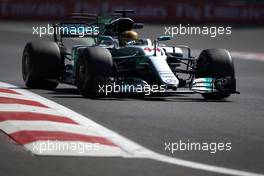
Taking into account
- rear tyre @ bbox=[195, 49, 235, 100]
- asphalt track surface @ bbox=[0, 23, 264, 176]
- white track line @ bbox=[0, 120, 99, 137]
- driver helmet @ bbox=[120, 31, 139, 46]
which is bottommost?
asphalt track surface @ bbox=[0, 23, 264, 176]

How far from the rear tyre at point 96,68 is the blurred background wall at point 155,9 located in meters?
23.2

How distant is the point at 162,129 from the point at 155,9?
27.7 meters

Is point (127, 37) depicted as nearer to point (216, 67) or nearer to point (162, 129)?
point (216, 67)

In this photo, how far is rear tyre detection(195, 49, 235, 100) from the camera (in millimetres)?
13938

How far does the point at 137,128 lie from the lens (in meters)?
10.8

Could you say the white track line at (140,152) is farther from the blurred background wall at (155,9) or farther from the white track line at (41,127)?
the blurred background wall at (155,9)

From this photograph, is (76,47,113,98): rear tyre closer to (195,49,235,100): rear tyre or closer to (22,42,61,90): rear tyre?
(22,42,61,90): rear tyre

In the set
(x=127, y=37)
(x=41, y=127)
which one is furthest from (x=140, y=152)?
(x=127, y=37)

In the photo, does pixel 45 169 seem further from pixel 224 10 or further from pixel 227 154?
pixel 224 10

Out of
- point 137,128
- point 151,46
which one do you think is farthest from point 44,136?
point 151,46

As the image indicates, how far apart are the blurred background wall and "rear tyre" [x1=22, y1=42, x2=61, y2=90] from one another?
21855mm

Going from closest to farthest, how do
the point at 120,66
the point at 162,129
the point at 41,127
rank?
the point at 41,127
the point at 162,129
the point at 120,66

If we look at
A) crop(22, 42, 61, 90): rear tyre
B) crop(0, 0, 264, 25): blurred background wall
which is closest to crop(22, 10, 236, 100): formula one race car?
crop(22, 42, 61, 90): rear tyre

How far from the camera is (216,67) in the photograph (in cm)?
1395
